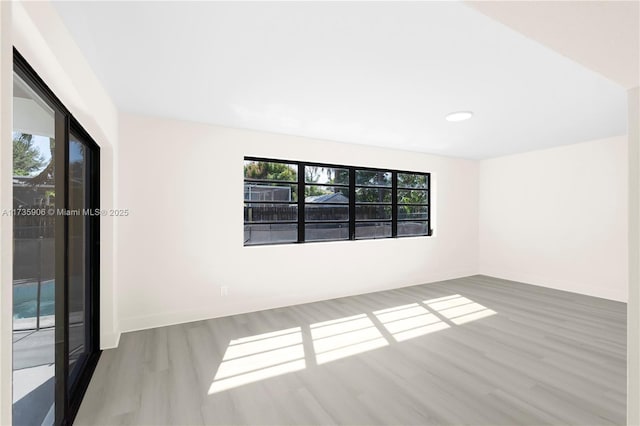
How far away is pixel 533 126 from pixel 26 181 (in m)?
Result: 4.92

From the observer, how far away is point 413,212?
5.75m

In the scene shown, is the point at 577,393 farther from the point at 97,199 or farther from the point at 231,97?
the point at 97,199

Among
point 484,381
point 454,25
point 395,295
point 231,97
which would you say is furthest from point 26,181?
point 395,295

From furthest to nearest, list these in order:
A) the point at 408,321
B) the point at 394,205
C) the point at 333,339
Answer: the point at 394,205
the point at 408,321
the point at 333,339

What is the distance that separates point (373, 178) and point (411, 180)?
0.94m

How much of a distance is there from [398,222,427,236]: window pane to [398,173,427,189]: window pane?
0.71 meters

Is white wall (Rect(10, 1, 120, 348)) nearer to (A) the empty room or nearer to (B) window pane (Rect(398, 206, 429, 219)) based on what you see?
(A) the empty room

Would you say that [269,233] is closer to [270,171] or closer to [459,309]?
[270,171]

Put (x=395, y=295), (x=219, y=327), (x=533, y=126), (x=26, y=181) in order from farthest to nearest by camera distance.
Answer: (x=395, y=295)
(x=533, y=126)
(x=219, y=327)
(x=26, y=181)

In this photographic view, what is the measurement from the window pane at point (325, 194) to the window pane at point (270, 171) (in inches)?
11.9

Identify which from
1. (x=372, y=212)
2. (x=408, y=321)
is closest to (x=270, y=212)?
(x=372, y=212)

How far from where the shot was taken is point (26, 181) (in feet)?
4.54

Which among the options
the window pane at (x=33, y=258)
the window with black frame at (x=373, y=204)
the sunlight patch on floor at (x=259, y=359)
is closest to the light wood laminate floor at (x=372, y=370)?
the sunlight patch on floor at (x=259, y=359)

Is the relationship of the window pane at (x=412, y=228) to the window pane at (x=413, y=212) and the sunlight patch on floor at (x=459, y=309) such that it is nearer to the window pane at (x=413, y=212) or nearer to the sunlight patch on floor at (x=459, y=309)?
the window pane at (x=413, y=212)
